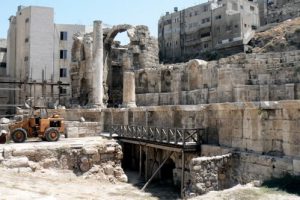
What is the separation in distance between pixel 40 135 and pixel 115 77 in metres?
19.4

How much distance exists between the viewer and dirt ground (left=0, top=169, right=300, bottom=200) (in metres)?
10.6

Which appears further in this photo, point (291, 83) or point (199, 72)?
point (199, 72)

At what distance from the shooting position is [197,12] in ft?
211

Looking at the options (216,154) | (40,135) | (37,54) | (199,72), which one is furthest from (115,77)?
(216,154)

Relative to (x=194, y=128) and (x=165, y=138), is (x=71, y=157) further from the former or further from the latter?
(x=194, y=128)

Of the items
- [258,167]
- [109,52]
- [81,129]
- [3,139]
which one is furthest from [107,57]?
[258,167]

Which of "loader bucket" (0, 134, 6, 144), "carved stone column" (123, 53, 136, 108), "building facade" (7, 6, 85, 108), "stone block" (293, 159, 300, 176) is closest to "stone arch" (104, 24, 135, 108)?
A: "building facade" (7, 6, 85, 108)

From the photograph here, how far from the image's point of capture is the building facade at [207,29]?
185ft

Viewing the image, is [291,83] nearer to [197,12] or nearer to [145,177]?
[145,177]

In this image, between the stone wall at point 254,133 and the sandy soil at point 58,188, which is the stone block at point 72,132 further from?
the stone wall at point 254,133

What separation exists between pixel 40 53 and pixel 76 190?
28476mm

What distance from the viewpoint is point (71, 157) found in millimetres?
17938

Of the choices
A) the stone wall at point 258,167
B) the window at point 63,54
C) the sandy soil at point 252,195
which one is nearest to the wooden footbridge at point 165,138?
the stone wall at point 258,167

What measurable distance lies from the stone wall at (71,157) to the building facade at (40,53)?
19.8 meters
